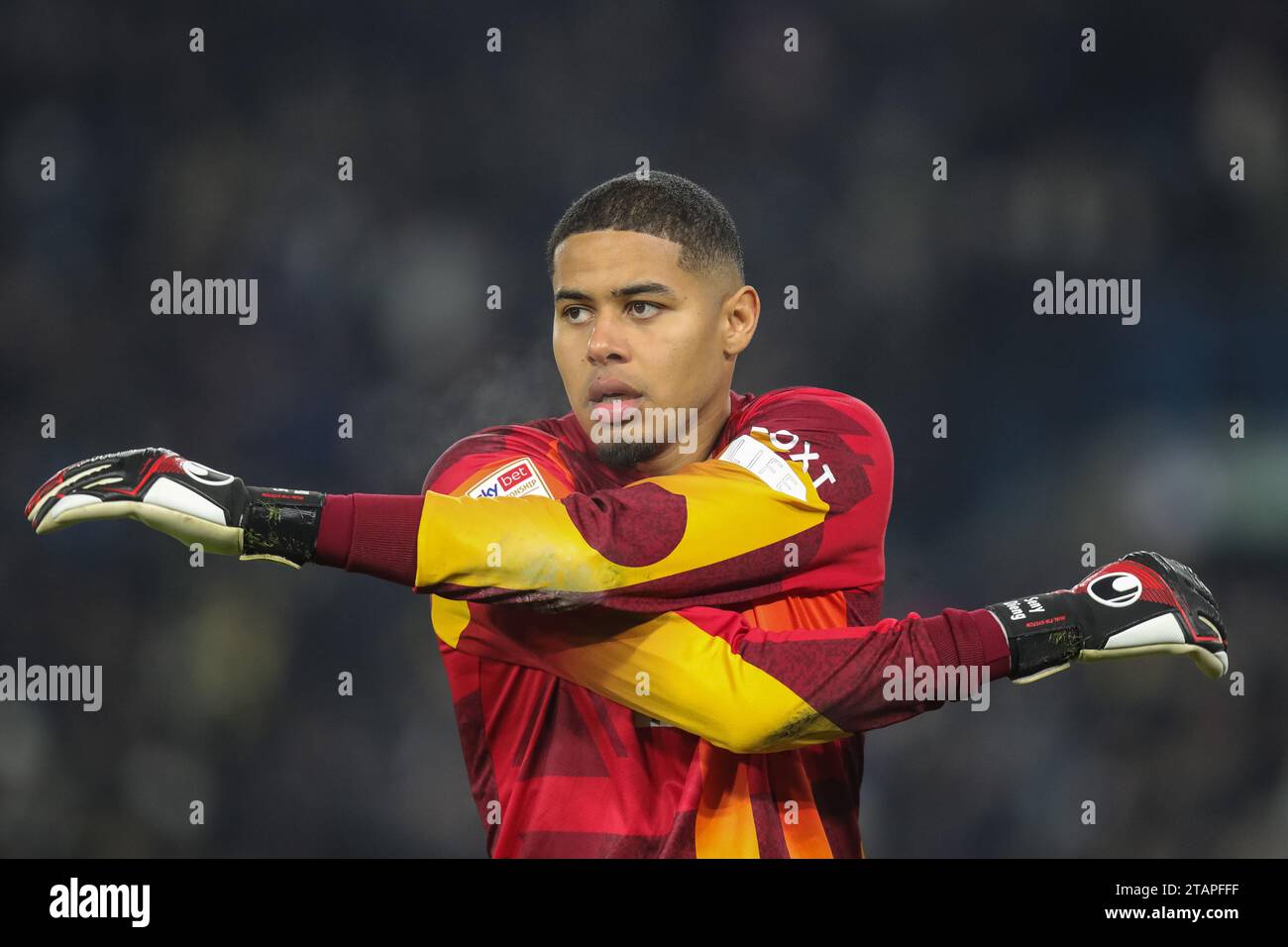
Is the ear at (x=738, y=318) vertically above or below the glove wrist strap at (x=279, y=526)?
above

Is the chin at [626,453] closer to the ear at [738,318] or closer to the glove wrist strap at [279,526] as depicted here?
the ear at [738,318]

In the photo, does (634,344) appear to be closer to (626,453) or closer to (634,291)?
(634,291)

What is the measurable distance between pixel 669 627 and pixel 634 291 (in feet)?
2.32

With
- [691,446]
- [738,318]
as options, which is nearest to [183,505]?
[691,446]

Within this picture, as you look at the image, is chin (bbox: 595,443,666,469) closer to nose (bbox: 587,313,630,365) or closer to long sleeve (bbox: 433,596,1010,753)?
nose (bbox: 587,313,630,365)

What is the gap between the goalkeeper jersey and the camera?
2.45 meters

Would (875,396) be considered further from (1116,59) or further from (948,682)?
(948,682)

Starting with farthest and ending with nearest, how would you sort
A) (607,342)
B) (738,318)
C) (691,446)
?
(738,318) → (691,446) → (607,342)

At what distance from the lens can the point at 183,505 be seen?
7.48 feet

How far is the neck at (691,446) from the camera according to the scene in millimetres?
3006

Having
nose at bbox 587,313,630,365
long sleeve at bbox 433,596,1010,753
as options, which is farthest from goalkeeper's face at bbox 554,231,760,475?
long sleeve at bbox 433,596,1010,753

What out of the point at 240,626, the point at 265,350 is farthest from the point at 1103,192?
the point at 240,626

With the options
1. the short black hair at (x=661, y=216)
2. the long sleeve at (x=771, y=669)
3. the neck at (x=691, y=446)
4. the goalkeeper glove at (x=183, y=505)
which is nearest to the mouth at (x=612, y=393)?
the neck at (x=691, y=446)

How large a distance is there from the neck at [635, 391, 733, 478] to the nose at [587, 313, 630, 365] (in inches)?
8.7
